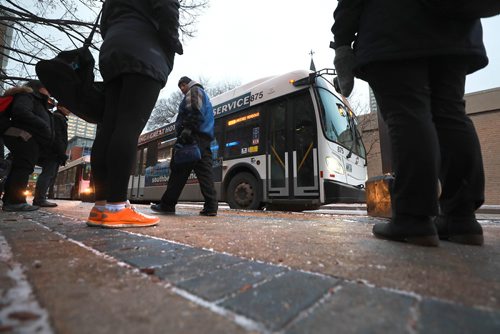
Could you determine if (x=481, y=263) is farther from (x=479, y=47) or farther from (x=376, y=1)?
(x=376, y=1)

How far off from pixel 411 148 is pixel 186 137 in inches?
101

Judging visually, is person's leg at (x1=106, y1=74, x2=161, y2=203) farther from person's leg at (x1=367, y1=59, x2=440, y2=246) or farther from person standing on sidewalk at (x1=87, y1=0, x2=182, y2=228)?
person's leg at (x1=367, y1=59, x2=440, y2=246)

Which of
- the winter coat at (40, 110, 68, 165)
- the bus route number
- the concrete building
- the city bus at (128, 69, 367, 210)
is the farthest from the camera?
the concrete building

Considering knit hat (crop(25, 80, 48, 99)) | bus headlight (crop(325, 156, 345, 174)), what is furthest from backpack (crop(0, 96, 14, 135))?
bus headlight (crop(325, 156, 345, 174))

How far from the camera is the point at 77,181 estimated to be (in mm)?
14883

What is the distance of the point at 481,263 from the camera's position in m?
1.05

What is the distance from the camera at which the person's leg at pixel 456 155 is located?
60.2 inches

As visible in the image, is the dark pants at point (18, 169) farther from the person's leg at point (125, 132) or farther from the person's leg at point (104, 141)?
the person's leg at point (125, 132)

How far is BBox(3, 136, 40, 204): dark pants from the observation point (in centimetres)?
353

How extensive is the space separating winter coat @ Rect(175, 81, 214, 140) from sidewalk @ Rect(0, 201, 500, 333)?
246 centimetres

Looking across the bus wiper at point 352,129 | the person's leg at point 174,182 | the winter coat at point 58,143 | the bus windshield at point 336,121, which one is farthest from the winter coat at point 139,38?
the bus wiper at point 352,129

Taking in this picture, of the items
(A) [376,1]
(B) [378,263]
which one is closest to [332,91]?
(A) [376,1]

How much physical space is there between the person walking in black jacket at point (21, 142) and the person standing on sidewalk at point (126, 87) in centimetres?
220

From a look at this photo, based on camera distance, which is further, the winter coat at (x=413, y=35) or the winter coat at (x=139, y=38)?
the winter coat at (x=139, y=38)
